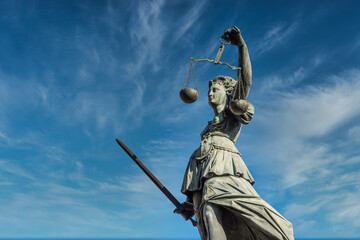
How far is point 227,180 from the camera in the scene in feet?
19.8

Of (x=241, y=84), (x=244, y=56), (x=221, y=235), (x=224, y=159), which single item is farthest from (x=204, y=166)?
(x=244, y=56)

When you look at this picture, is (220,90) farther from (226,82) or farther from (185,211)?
(185,211)

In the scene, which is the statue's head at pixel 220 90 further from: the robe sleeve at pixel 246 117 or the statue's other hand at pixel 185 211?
the statue's other hand at pixel 185 211

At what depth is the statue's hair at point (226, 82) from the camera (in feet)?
24.2

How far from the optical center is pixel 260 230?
5.44m

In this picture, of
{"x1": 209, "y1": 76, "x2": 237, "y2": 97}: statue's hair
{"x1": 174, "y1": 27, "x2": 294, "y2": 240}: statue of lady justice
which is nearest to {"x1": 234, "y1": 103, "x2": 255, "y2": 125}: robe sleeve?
{"x1": 174, "y1": 27, "x2": 294, "y2": 240}: statue of lady justice

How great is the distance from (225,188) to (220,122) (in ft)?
5.16

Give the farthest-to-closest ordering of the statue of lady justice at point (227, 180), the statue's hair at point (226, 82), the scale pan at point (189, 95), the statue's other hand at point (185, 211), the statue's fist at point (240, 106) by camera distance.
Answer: the statue's hair at point (226, 82) → the statue's other hand at point (185, 211) → the scale pan at point (189, 95) → the statue's fist at point (240, 106) → the statue of lady justice at point (227, 180)

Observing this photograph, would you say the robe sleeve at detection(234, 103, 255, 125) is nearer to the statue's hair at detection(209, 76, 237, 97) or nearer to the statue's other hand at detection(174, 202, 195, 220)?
the statue's hair at detection(209, 76, 237, 97)

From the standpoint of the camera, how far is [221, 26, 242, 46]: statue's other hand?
259 inches

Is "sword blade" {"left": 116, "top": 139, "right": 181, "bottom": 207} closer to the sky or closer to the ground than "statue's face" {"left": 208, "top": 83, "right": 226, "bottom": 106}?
closer to the ground

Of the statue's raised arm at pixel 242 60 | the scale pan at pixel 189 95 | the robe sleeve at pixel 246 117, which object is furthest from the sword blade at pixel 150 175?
the statue's raised arm at pixel 242 60

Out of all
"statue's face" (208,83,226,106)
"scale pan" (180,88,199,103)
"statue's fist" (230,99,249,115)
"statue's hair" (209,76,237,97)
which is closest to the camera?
"statue's fist" (230,99,249,115)

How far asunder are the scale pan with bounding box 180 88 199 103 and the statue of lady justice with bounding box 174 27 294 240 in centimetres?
50
